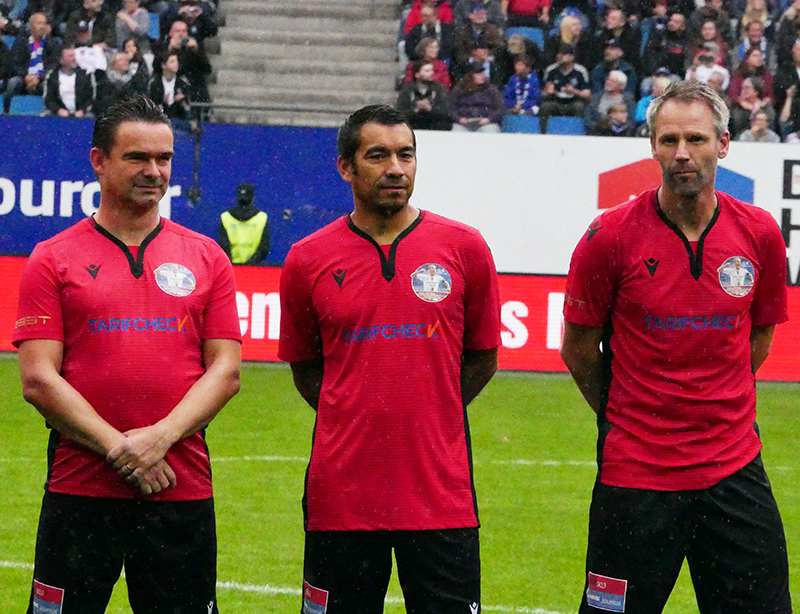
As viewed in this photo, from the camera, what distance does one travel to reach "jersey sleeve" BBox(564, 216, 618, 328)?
4.21 metres

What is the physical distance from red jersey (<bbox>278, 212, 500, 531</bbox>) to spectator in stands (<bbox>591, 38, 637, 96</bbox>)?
13.8 metres

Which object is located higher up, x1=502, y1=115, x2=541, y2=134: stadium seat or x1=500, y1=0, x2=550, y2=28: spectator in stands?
x1=500, y1=0, x2=550, y2=28: spectator in stands

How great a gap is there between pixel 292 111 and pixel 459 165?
3339 millimetres

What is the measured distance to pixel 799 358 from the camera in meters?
12.9

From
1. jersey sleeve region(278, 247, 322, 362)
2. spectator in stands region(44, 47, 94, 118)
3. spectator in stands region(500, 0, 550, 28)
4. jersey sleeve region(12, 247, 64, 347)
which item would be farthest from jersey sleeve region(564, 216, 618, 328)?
spectator in stands region(500, 0, 550, 28)

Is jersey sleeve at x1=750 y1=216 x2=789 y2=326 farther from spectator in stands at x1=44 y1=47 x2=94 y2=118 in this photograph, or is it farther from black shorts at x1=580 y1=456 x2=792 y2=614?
spectator in stands at x1=44 y1=47 x2=94 y2=118

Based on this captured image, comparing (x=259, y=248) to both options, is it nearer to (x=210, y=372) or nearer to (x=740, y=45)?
(x=740, y=45)

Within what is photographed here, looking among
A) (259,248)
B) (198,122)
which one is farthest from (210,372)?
(198,122)

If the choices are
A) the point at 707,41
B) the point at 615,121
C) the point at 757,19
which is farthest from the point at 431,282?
the point at 757,19

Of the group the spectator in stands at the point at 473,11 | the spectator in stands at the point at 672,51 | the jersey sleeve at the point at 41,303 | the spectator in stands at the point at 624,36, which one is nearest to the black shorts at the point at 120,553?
the jersey sleeve at the point at 41,303

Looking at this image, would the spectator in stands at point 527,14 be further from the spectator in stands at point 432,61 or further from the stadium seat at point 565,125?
the stadium seat at point 565,125

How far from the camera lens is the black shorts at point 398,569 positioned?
3996 mm

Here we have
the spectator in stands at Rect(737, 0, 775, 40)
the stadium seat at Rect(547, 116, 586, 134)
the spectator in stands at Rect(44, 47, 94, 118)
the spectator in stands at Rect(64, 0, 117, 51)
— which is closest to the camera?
the spectator in stands at Rect(44, 47, 94, 118)

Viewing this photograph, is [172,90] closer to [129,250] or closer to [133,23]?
[133,23]
